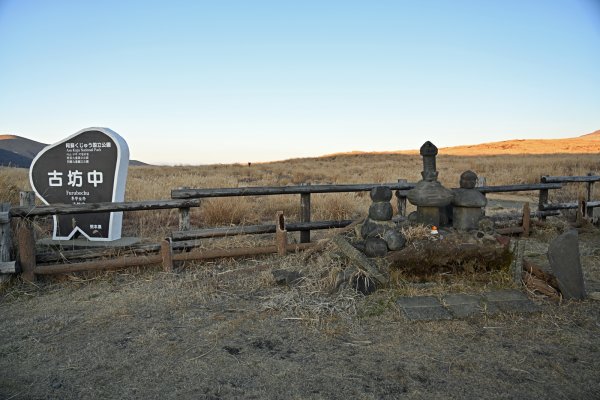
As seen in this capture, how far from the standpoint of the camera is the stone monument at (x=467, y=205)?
4824 mm

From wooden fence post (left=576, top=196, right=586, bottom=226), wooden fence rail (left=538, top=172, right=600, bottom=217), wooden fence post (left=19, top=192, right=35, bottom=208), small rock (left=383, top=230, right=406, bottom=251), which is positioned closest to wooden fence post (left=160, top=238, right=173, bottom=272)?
wooden fence post (left=19, top=192, right=35, bottom=208)

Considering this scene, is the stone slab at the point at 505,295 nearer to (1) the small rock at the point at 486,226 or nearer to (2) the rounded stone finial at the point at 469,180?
(1) the small rock at the point at 486,226

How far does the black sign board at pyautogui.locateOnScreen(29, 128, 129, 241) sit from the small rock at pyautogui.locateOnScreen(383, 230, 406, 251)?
12.4ft

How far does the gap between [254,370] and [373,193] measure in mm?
2724

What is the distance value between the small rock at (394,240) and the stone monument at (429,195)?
0.55 m

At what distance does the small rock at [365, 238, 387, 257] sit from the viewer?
4.59 m

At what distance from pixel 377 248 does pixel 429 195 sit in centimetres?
94

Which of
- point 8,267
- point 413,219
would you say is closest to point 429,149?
point 413,219

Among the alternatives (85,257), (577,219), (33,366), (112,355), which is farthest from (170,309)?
(577,219)

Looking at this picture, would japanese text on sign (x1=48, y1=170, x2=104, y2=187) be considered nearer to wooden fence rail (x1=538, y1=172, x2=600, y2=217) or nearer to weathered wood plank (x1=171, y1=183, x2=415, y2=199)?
weathered wood plank (x1=171, y1=183, x2=415, y2=199)

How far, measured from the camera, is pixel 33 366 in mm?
3072

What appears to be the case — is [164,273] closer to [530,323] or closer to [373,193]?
[373,193]

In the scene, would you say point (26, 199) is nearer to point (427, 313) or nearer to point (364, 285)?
point (364, 285)

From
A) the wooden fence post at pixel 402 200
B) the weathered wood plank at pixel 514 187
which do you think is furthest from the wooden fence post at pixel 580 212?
the wooden fence post at pixel 402 200
